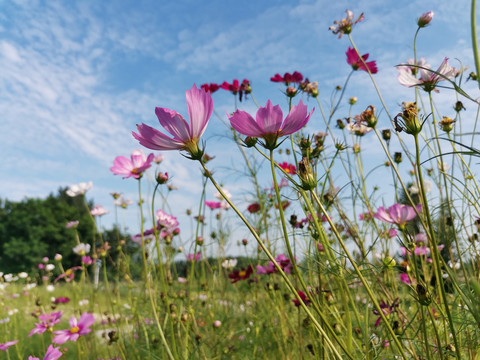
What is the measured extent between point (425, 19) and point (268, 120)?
0.85m

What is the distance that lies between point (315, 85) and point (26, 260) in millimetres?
14581

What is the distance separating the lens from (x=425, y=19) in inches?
42.5

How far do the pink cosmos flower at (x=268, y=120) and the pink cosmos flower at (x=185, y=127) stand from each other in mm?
45

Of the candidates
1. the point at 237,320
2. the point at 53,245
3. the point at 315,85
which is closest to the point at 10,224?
the point at 53,245

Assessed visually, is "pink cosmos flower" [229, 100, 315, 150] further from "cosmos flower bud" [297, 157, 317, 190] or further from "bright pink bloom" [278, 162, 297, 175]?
"bright pink bloom" [278, 162, 297, 175]

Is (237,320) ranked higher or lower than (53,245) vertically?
lower

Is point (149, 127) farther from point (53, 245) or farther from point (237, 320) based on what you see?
point (53, 245)

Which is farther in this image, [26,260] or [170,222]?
[26,260]

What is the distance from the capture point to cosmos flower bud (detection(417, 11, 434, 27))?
1.07m

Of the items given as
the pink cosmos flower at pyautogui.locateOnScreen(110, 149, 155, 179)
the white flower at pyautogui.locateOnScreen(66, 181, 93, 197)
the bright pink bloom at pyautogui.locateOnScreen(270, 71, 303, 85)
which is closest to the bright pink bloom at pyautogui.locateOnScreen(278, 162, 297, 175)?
the bright pink bloom at pyautogui.locateOnScreen(270, 71, 303, 85)

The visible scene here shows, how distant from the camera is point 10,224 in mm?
14227

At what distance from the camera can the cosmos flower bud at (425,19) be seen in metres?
1.07

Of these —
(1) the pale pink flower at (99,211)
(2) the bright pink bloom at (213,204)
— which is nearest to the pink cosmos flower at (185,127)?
(2) the bright pink bloom at (213,204)

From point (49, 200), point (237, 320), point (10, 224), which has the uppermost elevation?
point (49, 200)
